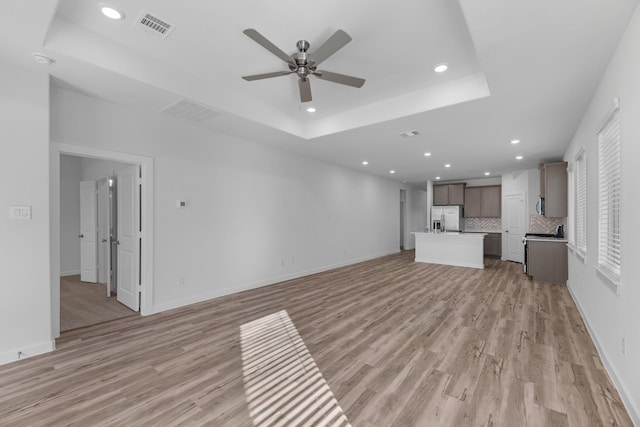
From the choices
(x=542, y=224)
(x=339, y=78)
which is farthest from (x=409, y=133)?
(x=542, y=224)

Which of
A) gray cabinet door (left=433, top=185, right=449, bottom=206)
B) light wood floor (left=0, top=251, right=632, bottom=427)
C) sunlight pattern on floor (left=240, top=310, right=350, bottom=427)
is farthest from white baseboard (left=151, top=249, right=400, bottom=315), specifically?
gray cabinet door (left=433, top=185, right=449, bottom=206)

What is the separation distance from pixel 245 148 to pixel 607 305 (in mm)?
5159

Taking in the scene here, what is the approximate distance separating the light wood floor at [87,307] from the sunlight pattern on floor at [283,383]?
2057mm

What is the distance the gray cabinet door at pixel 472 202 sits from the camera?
32.8 feet

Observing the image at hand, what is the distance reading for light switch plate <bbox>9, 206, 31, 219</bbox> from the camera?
8.88 feet

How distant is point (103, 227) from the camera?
18.6 ft

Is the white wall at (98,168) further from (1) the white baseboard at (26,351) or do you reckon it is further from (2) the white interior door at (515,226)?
(2) the white interior door at (515,226)

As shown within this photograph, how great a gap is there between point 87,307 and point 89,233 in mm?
2454

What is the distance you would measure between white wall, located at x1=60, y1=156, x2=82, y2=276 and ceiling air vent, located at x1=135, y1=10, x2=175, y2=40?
19.5 feet

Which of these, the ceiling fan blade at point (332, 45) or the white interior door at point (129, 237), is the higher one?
the ceiling fan blade at point (332, 45)

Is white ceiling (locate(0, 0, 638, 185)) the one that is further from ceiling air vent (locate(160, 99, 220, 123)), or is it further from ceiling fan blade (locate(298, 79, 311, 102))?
ceiling fan blade (locate(298, 79, 311, 102))

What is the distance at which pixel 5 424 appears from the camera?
1882 millimetres

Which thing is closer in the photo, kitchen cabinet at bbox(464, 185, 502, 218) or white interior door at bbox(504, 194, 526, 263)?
white interior door at bbox(504, 194, 526, 263)

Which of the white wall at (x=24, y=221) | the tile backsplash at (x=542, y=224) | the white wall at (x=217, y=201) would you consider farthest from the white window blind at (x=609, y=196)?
the white wall at (x=24, y=221)
